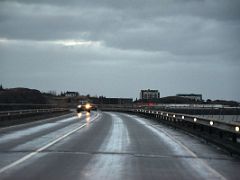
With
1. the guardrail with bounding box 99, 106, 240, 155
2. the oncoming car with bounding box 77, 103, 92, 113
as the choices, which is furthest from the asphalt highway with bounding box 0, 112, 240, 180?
the oncoming car with bounding box 77, 103, 92, 113

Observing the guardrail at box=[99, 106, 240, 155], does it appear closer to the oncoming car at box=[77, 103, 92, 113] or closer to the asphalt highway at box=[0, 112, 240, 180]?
the asphalt highway at box=[0, 112, 240, 180]

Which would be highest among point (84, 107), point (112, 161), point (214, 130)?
point (84, 107)

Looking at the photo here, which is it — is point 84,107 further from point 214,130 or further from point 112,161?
point 112,161

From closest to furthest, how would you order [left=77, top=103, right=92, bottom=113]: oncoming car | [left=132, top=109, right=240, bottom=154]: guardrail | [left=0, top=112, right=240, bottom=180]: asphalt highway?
[left=0, top=112, right=240, bottom=180]: asphalt highway, [left=132, top=109, right=240, bottom=154]: guardrail, [left=77, top=103, right=92, bottom=113]: oncoming car

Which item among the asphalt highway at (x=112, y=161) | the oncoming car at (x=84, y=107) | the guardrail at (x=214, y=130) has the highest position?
the oncoming car at (x=84, y=107)

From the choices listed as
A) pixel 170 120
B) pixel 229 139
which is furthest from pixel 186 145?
pixel 170 120

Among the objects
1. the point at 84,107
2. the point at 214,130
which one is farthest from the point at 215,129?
the point at 84,107

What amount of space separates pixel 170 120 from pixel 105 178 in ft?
97.0

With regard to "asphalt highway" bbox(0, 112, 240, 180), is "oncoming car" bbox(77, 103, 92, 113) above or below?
above

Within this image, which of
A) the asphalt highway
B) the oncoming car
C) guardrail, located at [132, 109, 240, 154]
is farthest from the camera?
the oncoming car

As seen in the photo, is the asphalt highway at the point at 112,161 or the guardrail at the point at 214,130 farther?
the guardrail at the point at 214,130

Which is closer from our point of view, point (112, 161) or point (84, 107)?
point (112, 161)

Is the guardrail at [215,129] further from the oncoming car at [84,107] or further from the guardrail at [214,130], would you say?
the oncoming car at [84,107]

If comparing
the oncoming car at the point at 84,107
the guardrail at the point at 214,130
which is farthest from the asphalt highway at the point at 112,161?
the oncoming car at the point at 84,107
